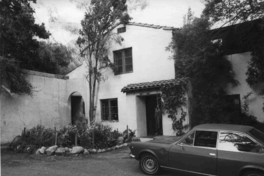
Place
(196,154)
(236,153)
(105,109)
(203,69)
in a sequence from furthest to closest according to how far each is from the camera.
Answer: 1. (105,109)
2. (203,69)
3. (196,154)
4. (236,153)

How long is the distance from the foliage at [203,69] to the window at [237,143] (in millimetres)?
4459

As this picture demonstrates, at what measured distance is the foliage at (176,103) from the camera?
1244 cm

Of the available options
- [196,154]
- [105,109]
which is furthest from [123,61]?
[196,154]

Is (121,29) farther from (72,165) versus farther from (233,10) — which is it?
(72,165)

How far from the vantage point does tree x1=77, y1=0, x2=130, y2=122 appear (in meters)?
14.7

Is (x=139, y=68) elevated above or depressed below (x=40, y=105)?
above

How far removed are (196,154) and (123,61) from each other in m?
9.48

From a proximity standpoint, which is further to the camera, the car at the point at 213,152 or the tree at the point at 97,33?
the tree at the point at 97,33

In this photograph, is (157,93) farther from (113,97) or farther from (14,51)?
(14,51)

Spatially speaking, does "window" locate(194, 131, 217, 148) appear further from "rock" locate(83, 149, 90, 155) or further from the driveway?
"rock" locate(83, 149, 90, 155)

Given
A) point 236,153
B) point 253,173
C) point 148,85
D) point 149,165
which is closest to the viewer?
point 253,173

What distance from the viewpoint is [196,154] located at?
6738mm

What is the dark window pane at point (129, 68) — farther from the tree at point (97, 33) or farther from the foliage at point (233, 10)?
the foliage at point (233, 10)

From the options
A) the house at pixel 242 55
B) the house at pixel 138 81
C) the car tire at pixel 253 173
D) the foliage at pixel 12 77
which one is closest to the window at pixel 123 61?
the house at pixel 138 81
